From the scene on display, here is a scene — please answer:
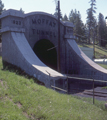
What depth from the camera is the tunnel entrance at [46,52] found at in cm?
1620

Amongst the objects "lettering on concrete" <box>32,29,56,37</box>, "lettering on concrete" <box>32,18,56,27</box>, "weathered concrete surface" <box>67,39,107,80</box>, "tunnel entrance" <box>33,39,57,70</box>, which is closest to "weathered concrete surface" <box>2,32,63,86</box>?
"lettering on concrete" <box>32,29,56,37</box>

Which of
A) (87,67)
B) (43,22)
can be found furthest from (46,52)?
(87,67)

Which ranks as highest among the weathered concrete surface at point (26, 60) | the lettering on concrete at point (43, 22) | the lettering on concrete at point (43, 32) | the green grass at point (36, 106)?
the lettering on concrete at point (43, 22)

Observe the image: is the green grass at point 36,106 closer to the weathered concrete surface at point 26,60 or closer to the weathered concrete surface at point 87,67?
the weathered concrete surface at point 26,60

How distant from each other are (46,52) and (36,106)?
11839mm

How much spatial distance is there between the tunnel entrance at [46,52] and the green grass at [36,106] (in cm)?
892

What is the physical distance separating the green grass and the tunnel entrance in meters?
8.92

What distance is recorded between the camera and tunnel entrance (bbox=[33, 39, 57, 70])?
53.2 ft

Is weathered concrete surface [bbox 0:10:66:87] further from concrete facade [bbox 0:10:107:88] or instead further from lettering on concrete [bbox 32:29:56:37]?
lettering on concrete [bbox 32:29:56:37]

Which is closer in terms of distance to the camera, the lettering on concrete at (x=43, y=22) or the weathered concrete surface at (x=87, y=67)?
the weathered concrete surface at (x=87, y=67)

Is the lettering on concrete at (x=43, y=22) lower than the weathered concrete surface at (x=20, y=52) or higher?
higher

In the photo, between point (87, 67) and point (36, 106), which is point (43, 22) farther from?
point (36, 106)

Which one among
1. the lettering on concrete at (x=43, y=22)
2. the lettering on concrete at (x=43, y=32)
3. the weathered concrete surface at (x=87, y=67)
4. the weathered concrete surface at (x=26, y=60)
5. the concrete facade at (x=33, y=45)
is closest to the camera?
the weathered concrete surface at (x=26, y=60)

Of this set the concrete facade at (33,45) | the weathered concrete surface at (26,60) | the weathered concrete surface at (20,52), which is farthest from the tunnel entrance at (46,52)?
the weathered concrete surface at (26,60)
